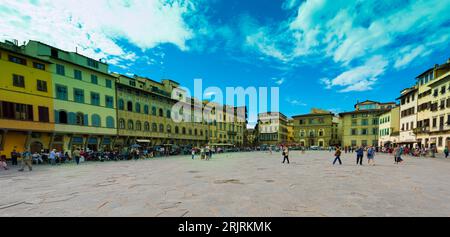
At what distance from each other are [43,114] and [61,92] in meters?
3.43

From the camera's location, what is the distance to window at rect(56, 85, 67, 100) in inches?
935

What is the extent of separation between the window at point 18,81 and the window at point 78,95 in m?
5.12

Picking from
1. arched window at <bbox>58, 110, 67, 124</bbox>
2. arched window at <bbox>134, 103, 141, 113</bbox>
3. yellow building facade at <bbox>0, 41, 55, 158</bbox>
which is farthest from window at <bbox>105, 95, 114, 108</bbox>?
yellow building facade at <bbox>0, 41, 55, 158</bbox>

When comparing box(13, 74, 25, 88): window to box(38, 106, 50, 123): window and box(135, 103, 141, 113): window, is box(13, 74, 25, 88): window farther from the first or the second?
box(135, 103, 141, 113): window

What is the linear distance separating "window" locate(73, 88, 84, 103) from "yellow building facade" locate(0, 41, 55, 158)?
8.71ft

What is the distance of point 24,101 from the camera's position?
20656mm

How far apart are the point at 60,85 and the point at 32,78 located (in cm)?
273

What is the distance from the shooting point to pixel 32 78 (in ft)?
70.6

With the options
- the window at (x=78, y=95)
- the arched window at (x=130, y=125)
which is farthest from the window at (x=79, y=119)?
the arched window at (x=130, y=125)

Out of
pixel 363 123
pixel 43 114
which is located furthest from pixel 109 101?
pixel 363 123

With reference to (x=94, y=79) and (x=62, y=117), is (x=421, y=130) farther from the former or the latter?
(x=62, y=117)

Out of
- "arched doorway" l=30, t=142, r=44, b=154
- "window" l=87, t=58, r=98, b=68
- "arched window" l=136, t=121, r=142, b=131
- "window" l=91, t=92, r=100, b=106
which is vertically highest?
"window" l=87, t=58, r=98, b=68
